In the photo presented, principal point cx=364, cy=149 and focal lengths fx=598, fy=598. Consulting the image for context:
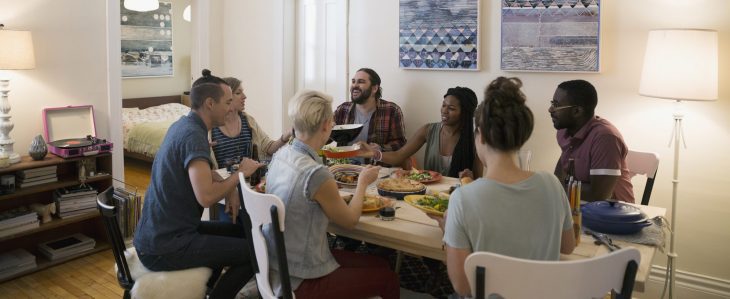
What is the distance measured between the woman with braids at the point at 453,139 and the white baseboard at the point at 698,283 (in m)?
1.18

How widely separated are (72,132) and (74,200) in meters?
0.46

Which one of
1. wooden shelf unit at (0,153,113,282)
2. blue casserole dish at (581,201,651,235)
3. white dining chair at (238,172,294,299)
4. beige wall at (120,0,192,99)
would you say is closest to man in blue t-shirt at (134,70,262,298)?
white dining chair at (238,172,294,299)

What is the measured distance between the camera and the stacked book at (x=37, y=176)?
143 inches

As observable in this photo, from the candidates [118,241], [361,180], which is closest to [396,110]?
[361,180]

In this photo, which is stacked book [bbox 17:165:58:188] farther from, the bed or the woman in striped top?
the bed

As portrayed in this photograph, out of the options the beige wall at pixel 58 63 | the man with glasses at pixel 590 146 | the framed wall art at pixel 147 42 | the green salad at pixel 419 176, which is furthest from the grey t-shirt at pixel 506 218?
the framed wall art at pixel 147 42

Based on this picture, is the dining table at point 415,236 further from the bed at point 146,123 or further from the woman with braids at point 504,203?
the bed at point 146,123

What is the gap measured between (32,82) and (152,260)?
2.11 meters

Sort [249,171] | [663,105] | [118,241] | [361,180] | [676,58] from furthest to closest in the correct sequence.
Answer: [663,105] → [676,58] → [249,171] → [118,241] → [361,180]

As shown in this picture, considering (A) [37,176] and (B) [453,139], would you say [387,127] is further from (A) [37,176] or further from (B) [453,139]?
(A) [37,176]

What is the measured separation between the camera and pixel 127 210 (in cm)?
414

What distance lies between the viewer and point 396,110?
3.97 metres

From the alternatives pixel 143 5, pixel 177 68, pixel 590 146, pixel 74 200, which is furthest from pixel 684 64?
pixel 177 68

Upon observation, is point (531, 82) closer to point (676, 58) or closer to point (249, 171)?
point (676, 58)
